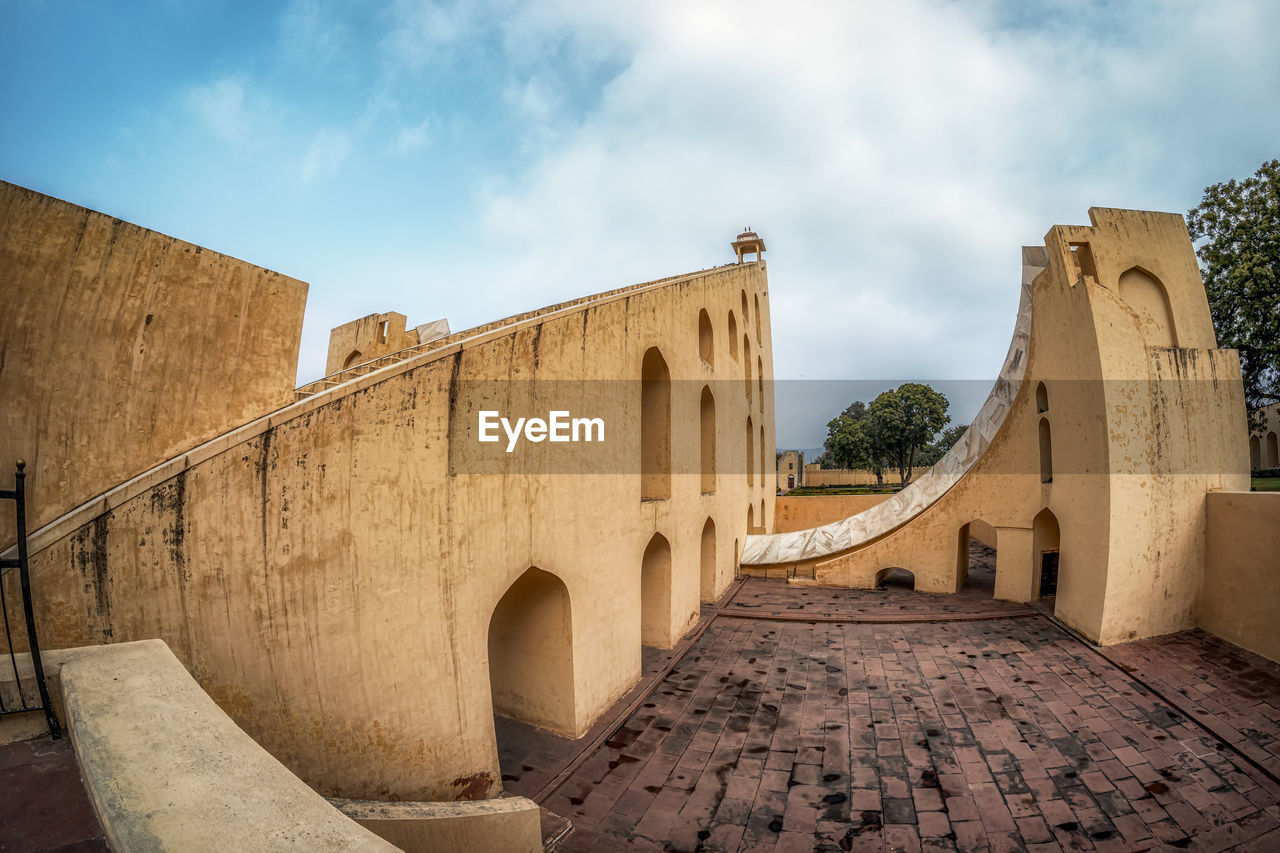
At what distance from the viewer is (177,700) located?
2338 mm

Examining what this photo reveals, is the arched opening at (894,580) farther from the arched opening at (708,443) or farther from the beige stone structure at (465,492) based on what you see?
the arched opening at (708,443)

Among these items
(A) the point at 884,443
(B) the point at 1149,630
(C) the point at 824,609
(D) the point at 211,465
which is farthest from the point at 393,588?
(A) the point at 884,443

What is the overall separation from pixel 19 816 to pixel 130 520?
151cm

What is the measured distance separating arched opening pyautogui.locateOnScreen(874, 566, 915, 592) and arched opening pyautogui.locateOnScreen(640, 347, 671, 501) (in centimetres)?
704

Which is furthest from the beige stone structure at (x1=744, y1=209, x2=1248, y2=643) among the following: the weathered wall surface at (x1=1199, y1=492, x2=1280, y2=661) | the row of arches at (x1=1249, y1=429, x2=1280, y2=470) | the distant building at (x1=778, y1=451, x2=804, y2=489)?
the distant building at (x1=778, y1=451, x2=804, y2=489)

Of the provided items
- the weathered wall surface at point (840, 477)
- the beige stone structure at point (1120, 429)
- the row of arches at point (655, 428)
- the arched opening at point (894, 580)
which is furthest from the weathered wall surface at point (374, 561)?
the weathered wall surface at point (840, 477)

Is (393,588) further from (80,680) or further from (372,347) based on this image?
(372,347)

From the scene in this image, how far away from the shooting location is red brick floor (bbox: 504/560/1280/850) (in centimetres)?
440

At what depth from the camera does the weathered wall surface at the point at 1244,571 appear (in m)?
7.11

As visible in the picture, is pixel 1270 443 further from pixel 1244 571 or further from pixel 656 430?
pixel 656 430

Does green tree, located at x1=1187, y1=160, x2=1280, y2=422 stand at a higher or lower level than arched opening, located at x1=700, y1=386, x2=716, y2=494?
higher

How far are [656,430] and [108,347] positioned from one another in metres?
6.37

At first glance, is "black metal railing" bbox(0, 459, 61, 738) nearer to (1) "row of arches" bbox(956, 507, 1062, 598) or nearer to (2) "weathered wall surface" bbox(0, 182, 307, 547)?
(2) "weathered wall surface" bbox(0, 182, 307, 547)

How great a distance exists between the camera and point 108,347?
125 inches
